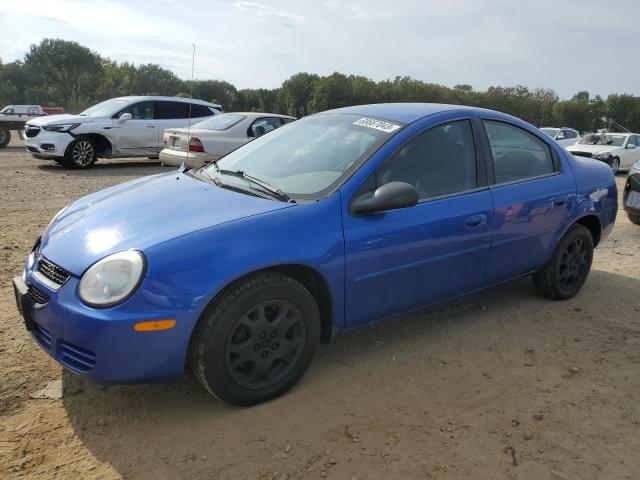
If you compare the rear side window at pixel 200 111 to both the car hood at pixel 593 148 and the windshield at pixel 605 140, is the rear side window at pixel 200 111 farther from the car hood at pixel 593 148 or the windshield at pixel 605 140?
the windshield at pixel 605 140

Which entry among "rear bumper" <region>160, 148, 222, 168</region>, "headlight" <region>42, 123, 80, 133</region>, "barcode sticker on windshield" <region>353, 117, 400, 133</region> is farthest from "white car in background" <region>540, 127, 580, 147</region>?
"barcode sticker on windshield" <region>353, 117, 400, 133</region>

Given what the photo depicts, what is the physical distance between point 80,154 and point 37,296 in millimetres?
10258

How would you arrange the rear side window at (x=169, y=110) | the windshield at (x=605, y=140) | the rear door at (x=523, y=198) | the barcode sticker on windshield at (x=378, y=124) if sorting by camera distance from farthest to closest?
the windshield at (x=605, y=140) < the rear side window at (x=169, y=110) < the rear door at (x=523, y=198) < the barcode sticker on windshield at (x=378, y=124)

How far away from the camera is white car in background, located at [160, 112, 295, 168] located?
10.6m

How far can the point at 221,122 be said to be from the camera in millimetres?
11664

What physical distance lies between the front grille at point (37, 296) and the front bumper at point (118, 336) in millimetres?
13

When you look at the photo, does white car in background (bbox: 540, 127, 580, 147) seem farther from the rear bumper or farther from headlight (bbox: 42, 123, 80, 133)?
headlight (bbox: 42, 123, 80, 133)

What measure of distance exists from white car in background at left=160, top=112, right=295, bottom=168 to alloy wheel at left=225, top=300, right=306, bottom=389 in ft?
25.1

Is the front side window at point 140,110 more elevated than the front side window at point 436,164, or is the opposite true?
the front side window at point 140,110

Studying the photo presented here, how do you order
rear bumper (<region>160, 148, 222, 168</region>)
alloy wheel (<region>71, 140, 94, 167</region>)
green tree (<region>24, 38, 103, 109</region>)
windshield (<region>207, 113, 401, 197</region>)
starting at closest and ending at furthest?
windshield (<region>207, 113, 401, 197</region>), rear bumper (<region>160, 148, 222, 168</region>), alloy wheel (<region>71, 140, 94, 167</region>), green tree (<region>24, 38, 103, 109</region>)

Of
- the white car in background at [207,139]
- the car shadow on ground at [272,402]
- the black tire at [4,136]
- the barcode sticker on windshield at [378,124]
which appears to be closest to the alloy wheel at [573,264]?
the car shadow on ground at [272,402]

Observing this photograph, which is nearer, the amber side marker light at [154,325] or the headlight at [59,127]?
the amber side marker light at [154,325]

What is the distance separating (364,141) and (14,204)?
625 centimetres

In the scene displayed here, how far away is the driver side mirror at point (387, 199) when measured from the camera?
2.99 m
